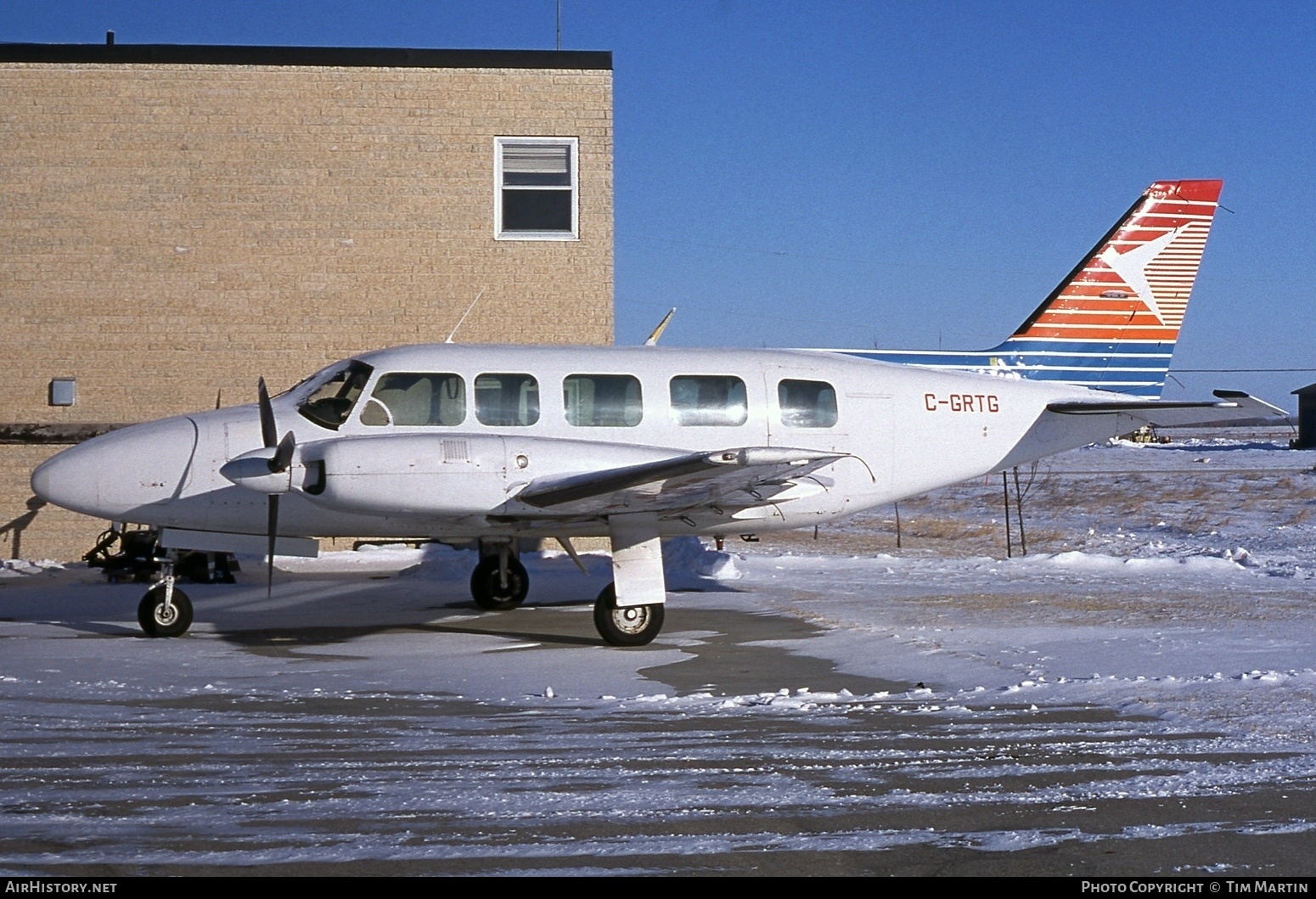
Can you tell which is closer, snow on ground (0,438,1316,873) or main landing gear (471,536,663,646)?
snow on ground (0,438,1316,873)

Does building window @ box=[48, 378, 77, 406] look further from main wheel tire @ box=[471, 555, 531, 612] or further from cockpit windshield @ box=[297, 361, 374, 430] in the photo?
cockpit windshield @ box=[297, 361, 374, 430]

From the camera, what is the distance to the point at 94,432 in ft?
61.2

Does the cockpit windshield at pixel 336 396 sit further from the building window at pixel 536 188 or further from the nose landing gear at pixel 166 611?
the building window at pixel 536 188

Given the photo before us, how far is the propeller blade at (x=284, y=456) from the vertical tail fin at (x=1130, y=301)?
24.7 ft

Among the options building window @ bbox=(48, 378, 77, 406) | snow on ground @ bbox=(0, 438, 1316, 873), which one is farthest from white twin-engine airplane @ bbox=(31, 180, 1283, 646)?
building window @ bbox=(48, 378, 77, 406)

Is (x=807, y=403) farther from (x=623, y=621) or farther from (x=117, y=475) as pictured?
(x=117, y=475)

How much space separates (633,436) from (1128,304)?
5.98 meters

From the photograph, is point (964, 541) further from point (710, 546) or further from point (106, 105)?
point (106, 105)

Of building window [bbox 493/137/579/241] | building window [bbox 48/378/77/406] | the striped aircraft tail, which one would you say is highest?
building window [bbox 493/137/579/241]

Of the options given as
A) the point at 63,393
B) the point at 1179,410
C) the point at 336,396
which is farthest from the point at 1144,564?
the point at 63,393

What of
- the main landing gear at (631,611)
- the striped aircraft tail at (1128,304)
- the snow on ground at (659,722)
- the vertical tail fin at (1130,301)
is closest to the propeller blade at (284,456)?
the snow on ground at (659,722)

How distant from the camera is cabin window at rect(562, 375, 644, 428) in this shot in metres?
11.6

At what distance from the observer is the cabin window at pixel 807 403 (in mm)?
12164

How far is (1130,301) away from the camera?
1388 cm
